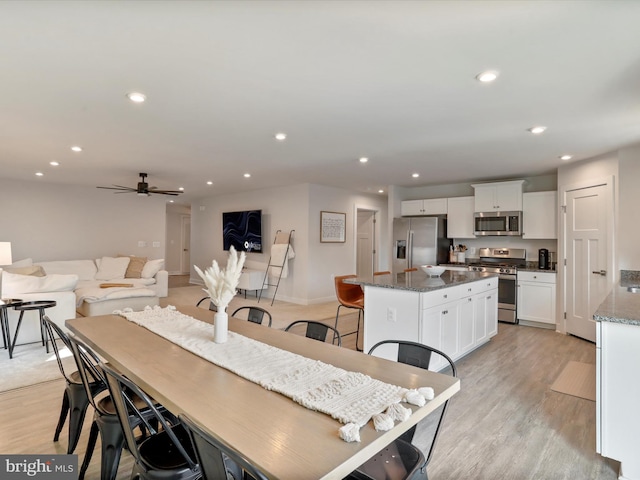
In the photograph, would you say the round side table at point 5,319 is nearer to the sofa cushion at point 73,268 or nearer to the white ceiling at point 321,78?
the white ceiling at point 321,78

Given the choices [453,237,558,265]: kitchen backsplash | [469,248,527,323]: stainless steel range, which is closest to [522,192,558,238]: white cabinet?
[453,237,558,265]: kitchen backsplash

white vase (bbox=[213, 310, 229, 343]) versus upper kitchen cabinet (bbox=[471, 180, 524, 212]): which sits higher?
upper kitchen cabinet (bbox=[471, 180, 524, 212])

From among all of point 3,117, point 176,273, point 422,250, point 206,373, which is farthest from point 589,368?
point 176,273

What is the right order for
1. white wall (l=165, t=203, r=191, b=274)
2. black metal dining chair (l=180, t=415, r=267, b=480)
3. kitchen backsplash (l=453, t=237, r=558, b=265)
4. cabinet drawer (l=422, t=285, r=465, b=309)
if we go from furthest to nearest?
white wall (l=165, t=203, r=191, b=274) → kitchen backsplash (l=453, t=237, r=558, b=265) → cabinet drawer (l=422, t=285, r=465, b=309) → black metal dining chair (l=180, t=415, r=267, b=480)

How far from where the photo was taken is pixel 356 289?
4.45 m

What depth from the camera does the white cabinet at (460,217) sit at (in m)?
6.14

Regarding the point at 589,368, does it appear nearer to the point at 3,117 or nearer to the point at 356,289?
the point at 356,289

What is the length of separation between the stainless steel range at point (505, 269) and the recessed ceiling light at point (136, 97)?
203 inches

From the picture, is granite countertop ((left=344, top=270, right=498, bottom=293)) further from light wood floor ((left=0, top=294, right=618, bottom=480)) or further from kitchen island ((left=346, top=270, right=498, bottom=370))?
light wood floor ((left=0, top=294, right=618, bottom=480))

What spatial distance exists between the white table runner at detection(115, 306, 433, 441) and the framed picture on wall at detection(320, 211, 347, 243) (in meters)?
5.02

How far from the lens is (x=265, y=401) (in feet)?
4.00

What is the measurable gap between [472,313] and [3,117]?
5.02 m

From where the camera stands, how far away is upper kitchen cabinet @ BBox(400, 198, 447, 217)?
6.47m

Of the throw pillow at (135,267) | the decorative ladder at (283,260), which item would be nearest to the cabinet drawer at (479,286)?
the decorative ladder at (283,260)
